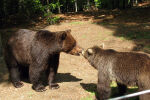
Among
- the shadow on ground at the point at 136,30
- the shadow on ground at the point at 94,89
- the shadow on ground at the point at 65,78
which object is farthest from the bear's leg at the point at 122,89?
the shadow on ground at the point at 136,30

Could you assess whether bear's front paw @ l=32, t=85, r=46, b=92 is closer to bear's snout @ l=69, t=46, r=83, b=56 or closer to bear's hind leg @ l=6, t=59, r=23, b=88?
bear's hind leg @ l=6, t=59, r=23, b=88

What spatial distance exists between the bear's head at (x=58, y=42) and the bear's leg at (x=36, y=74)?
25.2 inches

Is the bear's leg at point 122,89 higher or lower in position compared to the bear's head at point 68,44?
lower

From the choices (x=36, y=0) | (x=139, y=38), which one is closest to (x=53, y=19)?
(x=36, y=0)

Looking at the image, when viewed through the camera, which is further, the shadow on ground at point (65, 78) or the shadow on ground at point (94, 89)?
the shadow on ground at point (65, 78)

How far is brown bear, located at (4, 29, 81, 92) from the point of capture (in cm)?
671

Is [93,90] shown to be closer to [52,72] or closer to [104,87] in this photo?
[104,87]

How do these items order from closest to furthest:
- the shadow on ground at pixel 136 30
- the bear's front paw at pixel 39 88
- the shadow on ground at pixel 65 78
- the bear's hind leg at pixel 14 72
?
the bear's front paw at pixel 39 88, the bear's hind leg at pixel 14 72, the shadow on ground at pixel 65 78, the shadow on ground at pixel 136 30

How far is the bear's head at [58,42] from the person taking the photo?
264 inches

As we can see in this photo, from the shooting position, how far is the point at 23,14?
75.9ft

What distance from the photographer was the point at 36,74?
677cm

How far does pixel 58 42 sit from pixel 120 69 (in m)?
2.16

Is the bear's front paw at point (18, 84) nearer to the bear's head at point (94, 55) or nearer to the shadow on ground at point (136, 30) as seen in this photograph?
the bear's head at point (94, 55)

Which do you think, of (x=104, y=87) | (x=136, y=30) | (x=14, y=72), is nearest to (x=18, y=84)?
(x=14, y=72)
